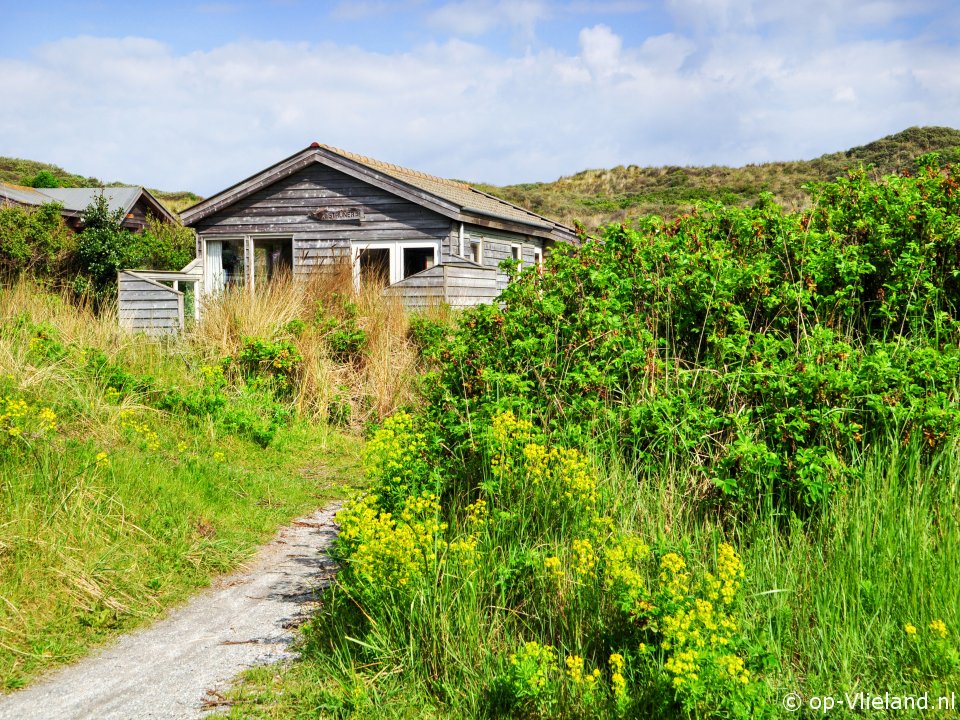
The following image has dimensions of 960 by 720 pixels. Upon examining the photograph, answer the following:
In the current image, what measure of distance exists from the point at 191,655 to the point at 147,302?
9.91 metres

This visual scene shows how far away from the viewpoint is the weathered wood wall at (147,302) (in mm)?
12852

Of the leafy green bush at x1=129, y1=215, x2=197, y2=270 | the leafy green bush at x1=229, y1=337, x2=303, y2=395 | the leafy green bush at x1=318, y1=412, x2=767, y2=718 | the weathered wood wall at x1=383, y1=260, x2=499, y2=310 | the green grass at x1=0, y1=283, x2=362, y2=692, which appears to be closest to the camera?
the leafy green bush at x1=318, y1=412, x2=767, y2=718

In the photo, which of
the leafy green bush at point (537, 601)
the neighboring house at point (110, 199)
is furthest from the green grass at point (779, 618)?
the neighboring house at point (110, 199)

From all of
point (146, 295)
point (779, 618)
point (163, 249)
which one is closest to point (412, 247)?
point (146, 295)

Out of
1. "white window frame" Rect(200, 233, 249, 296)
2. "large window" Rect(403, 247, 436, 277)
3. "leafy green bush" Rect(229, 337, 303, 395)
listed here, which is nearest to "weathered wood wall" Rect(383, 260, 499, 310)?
"leafy green bush" Rect(229, 337, 303, 395)

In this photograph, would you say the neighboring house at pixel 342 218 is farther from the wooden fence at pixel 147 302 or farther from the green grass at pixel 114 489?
the green grass at pixel 114 489

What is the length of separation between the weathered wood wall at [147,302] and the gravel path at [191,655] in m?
8.12

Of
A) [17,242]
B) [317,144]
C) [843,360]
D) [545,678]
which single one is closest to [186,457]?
[545,678]

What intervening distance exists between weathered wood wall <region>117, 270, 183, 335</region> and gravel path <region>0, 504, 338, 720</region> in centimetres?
812

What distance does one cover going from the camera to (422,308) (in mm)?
12141

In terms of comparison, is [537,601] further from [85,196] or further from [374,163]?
[85,196]

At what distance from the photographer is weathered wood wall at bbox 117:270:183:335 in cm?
1285

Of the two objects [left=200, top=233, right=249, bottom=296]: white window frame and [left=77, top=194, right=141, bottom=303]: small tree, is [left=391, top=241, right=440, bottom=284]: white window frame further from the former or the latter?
[left=77, top=194, right=141, bottom=303]: small tree

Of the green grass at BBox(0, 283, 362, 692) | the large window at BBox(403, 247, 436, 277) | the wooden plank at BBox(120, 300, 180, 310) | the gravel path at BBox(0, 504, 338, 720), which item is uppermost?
the large window at BBox(403, 247, 436, 277)
